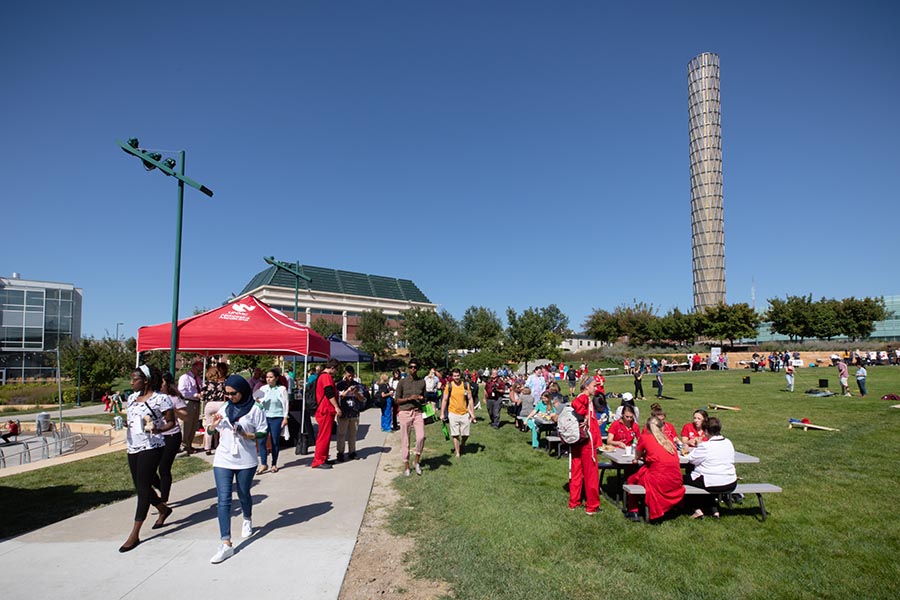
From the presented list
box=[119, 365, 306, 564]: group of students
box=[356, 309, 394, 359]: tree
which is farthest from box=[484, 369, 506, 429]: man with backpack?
box=[356, 309, 394, 359]: tree

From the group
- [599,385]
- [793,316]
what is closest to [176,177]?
[599,385]

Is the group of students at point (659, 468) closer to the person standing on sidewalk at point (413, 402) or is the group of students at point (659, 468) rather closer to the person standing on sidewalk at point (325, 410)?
the person standing on sidewalk at point (413, 402)

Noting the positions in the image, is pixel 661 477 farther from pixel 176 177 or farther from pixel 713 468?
pixel 176 177

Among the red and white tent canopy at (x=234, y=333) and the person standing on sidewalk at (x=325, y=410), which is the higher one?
the red and white tent canopy at (x=234, y=333)

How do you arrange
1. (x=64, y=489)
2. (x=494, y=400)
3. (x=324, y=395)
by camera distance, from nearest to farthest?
(x=64, y=489) → (x=324, y=395) → (x=494, y=400)

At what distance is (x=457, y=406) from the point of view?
9852 millimetres

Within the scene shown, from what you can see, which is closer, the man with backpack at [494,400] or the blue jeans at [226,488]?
the blue jeans at [226,488]

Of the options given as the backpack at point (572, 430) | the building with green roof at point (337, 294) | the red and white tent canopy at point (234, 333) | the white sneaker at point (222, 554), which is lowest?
the white sneaker at point (222, 554)

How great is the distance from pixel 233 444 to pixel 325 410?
13.6 feet

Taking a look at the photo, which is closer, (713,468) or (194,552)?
(194,552)

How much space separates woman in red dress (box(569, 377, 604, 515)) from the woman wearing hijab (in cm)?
385

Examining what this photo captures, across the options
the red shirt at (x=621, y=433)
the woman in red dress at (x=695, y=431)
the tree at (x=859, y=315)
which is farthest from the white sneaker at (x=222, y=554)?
the tree at (x=859, y=315)

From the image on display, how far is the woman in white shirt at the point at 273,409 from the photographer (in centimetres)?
882

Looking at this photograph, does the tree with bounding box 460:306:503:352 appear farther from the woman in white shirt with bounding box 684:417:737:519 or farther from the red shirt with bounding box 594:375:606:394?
the woman in white shirt with bounding box 684:417:737:519
